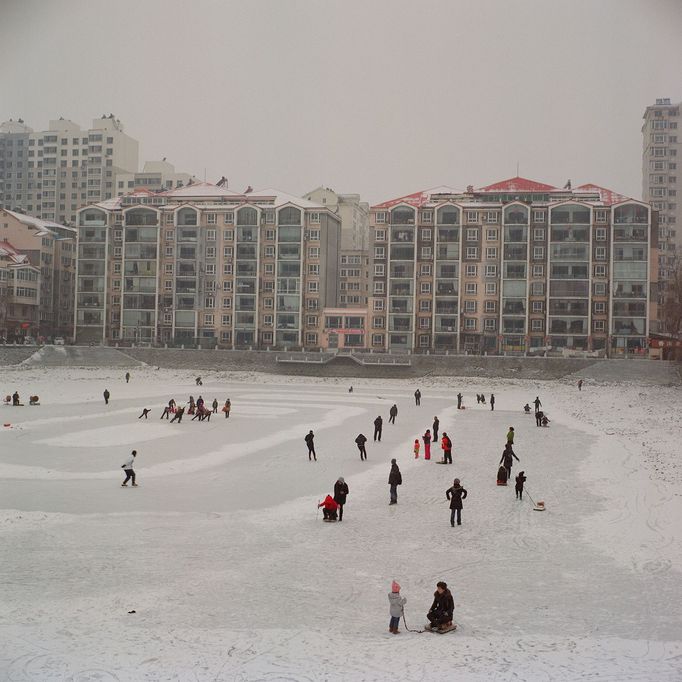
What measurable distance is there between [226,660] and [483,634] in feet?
13.4

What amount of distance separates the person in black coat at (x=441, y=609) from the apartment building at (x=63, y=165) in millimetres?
143639

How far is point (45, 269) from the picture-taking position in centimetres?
10231

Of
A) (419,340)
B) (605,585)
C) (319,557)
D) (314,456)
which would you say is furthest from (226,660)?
(419,340)

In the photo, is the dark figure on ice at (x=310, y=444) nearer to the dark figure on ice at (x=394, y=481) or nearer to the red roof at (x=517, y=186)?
the dark figure on ice at (x=394, y=481)

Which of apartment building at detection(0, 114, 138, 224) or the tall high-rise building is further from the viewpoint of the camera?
apartment building at detection(0, 114, 138, 224)

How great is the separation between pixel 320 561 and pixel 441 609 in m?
4.04

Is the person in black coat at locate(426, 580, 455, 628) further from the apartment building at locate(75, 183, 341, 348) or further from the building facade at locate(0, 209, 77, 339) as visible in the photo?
the building facade at locate(0, 209, 77, 339)

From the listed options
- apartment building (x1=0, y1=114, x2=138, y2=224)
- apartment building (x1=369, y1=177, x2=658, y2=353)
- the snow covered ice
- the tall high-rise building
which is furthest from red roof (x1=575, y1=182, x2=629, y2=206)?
apartment building (x1=0, y1=114, x2=138, y2=224)

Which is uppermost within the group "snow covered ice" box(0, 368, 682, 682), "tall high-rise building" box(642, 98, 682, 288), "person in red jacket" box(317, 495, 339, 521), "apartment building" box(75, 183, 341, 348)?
"tall high-rise building" box(642, 98, 682, 288)

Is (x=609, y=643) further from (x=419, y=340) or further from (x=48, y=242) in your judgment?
(x=48, y=242)

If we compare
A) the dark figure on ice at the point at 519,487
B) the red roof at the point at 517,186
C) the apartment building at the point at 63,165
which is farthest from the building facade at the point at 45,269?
the dark figure on ice at the point at 519,487

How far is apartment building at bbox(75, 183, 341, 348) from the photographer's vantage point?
94.6m

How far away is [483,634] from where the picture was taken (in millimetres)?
11961

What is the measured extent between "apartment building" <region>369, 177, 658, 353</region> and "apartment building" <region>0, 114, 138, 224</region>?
75.2 metres
